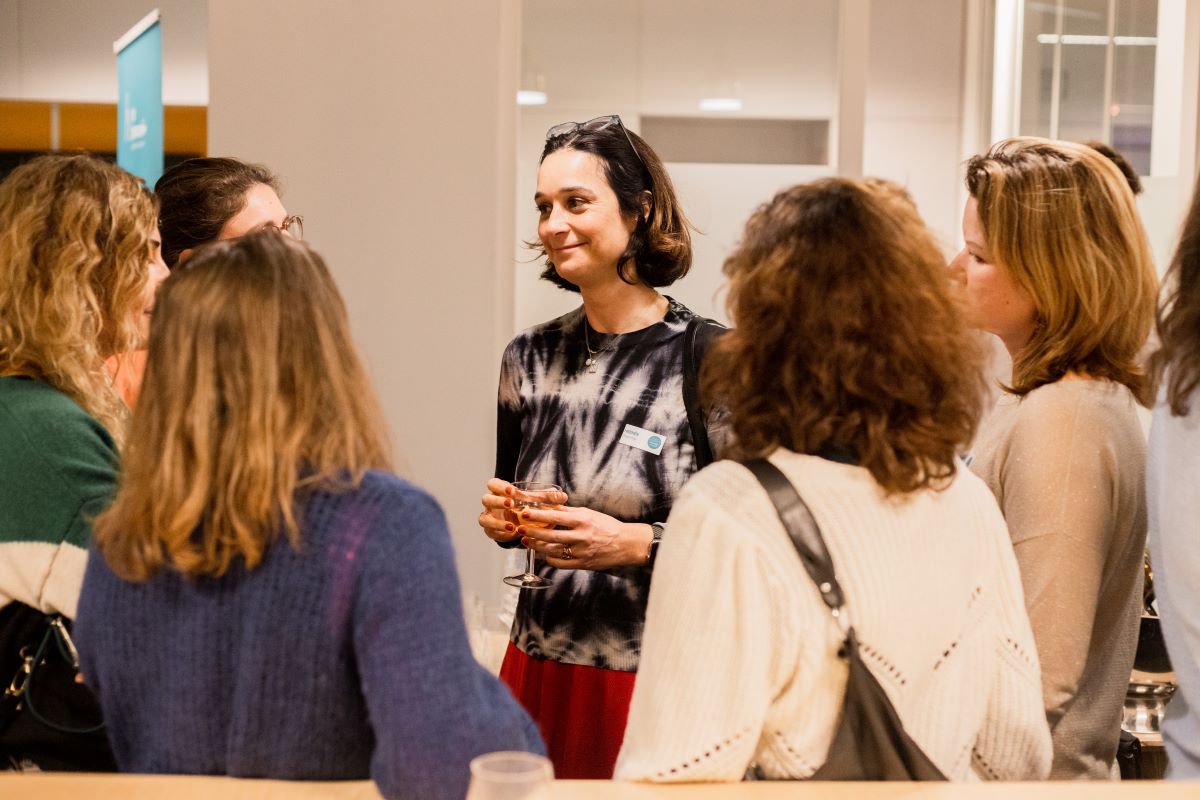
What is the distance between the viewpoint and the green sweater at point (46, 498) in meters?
1.64

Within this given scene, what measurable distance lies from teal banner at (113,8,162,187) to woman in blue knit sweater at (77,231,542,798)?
369 centimetres

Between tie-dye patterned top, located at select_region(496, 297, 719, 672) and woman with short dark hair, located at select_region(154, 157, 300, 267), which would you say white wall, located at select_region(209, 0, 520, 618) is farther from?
tie-dye patterned top, located at select_region(496, 297, 719, 672)

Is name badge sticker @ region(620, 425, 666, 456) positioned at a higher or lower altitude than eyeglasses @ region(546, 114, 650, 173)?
lower

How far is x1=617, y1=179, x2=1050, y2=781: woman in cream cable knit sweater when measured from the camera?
1.30 m

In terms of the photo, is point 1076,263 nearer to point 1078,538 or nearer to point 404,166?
point 1078,538

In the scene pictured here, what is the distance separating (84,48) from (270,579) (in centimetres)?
775

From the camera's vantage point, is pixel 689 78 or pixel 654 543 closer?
pixel 654 543

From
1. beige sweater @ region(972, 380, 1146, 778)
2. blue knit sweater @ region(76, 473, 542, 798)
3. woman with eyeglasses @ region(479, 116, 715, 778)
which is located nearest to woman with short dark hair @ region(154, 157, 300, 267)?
woman with eyeglasses @ region(479, 116, 715, 778)

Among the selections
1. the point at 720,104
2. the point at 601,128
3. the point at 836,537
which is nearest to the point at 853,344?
the point at 836,537

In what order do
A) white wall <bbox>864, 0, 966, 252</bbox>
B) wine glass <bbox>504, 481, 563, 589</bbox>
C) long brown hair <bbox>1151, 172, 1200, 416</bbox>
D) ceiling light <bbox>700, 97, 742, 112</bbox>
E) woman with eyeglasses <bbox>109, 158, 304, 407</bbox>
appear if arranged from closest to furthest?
long brown hair <bbox>1151, 172, 1200, 416</bbox> → wine glass <bbox>504, 481, 563, 589</bbox> → woman with eyeglasses <bbox>109, 158, 304, 407</bbox> → ceiling light <bbox>700, 97, 742, 112</bbox> → white wall <bbox>864, 0, 966, 252</bbox>

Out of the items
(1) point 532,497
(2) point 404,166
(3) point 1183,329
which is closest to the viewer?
(3) point 1183,329

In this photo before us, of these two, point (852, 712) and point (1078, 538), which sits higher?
point (1078, 538)

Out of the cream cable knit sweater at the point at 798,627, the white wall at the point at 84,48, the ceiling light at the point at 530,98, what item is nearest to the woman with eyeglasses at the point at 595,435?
the cream cable knit sweater at the point at 798,627

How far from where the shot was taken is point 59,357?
5.66 ft
